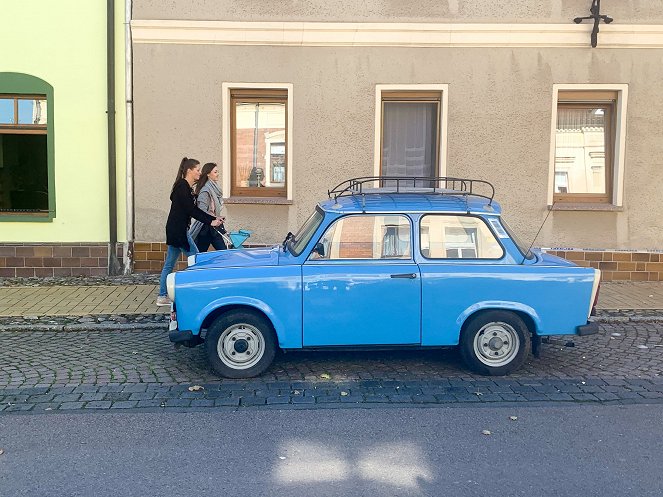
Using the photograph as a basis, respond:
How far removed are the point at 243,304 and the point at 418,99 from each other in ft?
20.2

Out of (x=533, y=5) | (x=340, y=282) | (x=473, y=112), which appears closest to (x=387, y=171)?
(x=473, y=112)

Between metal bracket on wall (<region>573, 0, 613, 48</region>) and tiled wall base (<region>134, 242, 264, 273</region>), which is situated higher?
metal bracket on wall (<region>573, 0, 613, 48</region>)

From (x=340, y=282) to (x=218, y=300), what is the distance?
1070 mm

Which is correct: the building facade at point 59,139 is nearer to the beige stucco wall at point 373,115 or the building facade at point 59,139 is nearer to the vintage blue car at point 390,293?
the beige stucco wall at point 373,115

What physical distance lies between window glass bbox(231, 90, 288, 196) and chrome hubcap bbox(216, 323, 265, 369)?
5265 millimetres

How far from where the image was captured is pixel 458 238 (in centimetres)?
583

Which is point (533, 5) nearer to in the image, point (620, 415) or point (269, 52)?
point (269, 52)

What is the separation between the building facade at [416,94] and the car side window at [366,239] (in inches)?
186

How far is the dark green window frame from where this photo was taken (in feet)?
33.5

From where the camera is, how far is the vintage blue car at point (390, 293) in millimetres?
5559

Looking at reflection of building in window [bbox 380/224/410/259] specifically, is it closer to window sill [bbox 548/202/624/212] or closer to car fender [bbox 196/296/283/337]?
car fender [bbox 196/296/283/337]

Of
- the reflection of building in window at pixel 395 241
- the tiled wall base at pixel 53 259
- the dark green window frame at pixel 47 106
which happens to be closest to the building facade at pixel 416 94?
the tiled wall base at pixel 53 259

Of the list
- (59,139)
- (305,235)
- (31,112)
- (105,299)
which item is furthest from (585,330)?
(31,112)

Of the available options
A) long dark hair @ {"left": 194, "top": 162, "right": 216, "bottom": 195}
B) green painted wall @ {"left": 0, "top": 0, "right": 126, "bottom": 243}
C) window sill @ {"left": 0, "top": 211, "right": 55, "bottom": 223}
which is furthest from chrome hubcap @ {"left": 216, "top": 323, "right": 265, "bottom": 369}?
window sill @ {"left": 0, "top": 211, "right": 55, "bottom": 223}
